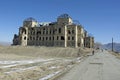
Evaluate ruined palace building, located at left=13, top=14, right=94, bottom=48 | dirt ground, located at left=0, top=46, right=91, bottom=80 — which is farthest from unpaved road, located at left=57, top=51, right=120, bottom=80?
ruined palace building, located at left=13, top=14, right=94, bottom=48

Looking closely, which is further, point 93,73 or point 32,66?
point 32,66

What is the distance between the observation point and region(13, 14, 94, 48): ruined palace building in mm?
118875

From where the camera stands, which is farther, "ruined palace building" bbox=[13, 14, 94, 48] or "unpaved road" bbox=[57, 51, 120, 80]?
"ruined palace building" bbox=[13, 14, 94, 48]

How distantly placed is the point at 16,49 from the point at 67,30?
34.0m

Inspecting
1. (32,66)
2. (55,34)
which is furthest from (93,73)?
(55,34)

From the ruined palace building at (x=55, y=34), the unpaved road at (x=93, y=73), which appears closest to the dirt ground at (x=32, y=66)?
the unpaved road at (x=93, y=73)

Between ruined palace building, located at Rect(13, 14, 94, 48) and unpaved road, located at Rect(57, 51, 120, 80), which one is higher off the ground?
ruined palace building, located at Rect(13, 14, 94, 48)

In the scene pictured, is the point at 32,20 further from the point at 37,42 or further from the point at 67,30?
the point at 67,30

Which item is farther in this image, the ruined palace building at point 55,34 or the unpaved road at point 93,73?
the ruined palace building at point 55,34

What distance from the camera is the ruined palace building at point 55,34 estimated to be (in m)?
119

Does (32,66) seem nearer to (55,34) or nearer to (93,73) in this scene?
(93,73)

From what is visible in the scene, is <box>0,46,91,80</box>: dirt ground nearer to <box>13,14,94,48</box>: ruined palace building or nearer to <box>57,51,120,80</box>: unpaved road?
<box>57,51,120,80</box>: unpaved road

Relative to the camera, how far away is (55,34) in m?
121

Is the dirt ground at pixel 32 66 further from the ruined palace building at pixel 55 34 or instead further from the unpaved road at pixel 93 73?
the ruined palace building at pixel 55 34
